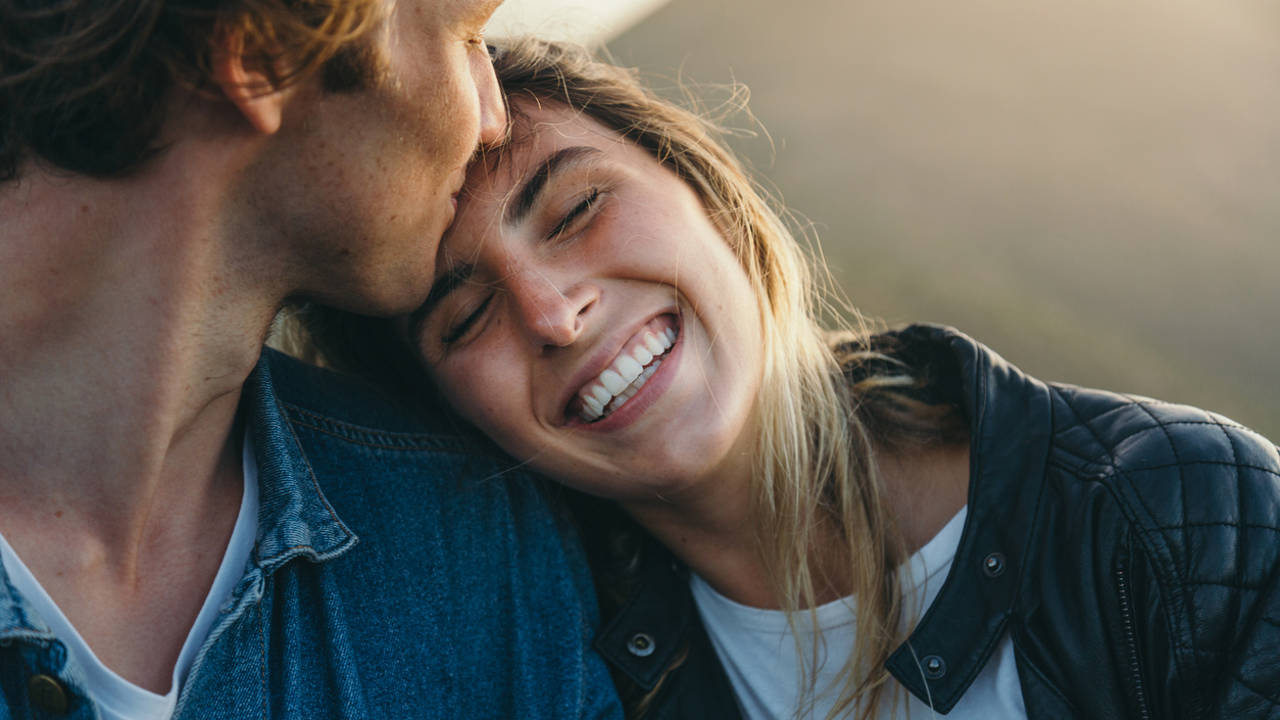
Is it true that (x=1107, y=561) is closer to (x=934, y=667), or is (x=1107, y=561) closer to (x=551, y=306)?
(x=934, y=667)

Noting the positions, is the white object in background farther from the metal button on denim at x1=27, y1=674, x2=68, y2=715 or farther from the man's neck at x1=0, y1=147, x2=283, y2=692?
the metal button on denim at x1=27, y1=674, x2=68, y2=715

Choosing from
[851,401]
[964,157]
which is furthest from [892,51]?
[851,401]

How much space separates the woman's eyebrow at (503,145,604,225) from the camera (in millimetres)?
1570

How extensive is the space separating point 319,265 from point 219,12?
368mm

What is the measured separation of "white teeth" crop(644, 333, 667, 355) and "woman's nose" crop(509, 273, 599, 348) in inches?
4.1

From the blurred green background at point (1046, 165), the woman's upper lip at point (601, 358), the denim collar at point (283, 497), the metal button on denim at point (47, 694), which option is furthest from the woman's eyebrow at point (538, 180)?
the blurred green background at point (1046, 165)

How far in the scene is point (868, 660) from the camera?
62.7 inches

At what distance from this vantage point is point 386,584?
160 centimetres

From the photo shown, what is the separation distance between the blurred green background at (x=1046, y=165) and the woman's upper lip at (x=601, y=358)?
1535 millimetres

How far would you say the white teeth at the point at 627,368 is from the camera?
1570 millimetres

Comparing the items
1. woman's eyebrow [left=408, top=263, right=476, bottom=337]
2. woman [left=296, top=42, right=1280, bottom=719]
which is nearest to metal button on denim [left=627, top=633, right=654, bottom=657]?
woman [left=296, top=42, right=1280, bottom=719]

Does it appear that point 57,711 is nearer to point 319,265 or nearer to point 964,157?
point 319,265

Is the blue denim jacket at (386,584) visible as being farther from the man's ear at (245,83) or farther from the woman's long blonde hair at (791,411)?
the man's ear at (245,83)

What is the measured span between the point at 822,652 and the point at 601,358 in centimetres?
61
